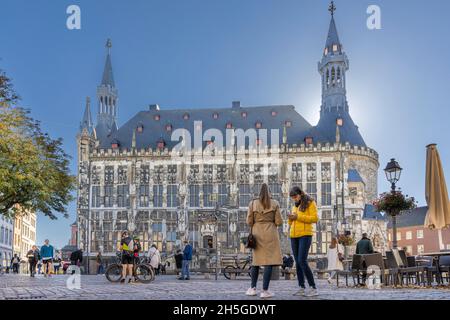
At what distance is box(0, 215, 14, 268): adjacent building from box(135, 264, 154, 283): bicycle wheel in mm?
43591

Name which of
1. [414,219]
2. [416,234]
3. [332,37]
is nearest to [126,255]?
[332,37]

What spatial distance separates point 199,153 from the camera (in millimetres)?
52688

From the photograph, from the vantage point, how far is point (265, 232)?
9320 millimetres

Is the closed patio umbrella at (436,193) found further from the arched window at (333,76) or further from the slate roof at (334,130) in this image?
the arched window at (333,76)

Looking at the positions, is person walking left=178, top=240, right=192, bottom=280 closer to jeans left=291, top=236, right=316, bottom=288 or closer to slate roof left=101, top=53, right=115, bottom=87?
jeans left=291, top=236, right=316, bottom=288

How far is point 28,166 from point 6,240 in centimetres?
3968

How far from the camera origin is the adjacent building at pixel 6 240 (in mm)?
60094

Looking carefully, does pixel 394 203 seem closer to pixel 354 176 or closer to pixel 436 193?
pixel 436 193

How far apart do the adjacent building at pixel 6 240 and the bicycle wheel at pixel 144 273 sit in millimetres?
43591

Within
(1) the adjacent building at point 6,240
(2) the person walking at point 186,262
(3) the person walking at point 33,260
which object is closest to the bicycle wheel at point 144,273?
(2) the person walking at point 186,262

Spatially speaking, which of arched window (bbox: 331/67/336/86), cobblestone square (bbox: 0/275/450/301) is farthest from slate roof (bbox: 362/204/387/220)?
cobblestone square (bbox: 0/275/450/301)

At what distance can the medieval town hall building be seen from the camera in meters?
50.5
